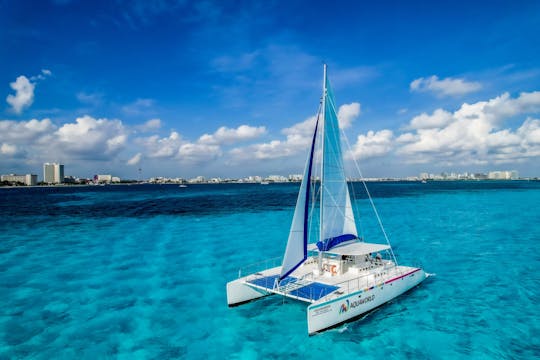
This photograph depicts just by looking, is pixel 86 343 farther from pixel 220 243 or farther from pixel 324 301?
pixel 220 243

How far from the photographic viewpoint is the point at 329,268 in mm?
19406

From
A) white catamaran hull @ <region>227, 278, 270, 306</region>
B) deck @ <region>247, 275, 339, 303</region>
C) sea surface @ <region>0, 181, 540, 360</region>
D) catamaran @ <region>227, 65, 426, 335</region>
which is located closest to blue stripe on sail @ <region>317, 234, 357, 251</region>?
catamaran @ <region>227, 65, 426, 335</region>

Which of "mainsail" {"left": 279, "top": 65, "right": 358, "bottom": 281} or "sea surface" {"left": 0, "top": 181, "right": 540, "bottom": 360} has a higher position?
"mainsail" {"left": 279, "top": 65, "right": 358, "bottom": 281}

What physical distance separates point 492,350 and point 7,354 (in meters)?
21.0

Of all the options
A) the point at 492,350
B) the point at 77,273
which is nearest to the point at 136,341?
the point at 77,273

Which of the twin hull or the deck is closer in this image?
the twin hull

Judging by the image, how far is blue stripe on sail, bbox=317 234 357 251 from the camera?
1956 cm

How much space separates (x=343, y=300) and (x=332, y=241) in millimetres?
5284

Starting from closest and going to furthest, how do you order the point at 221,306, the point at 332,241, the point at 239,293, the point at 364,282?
the point at 364,282 < the point at 239,293 < the point at 221,306 < the point at 332,241

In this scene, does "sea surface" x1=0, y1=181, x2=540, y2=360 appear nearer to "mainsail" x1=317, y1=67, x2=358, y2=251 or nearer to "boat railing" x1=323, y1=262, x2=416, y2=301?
"boat railing" x1=323, y1=262, x2=416, y2=301

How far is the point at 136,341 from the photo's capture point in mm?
14609

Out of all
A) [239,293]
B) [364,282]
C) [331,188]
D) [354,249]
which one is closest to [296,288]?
[239,293]

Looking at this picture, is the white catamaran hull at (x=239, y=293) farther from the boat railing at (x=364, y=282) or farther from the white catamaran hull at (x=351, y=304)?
the white catamaran hull at (x=351, y=304)

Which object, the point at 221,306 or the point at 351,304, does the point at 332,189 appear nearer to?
the point at 351,304
